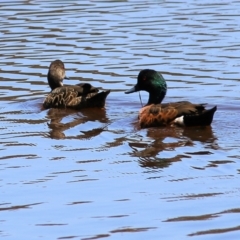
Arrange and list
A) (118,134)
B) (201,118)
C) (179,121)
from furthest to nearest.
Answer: (179,121) < (201,118) < (118,134)

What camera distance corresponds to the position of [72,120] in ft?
47.0

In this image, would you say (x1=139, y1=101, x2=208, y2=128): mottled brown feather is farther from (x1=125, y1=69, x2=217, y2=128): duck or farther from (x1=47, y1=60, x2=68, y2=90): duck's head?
(x1=47, y1=60, x2=68, y2=90): duck's head

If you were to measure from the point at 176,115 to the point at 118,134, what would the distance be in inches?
34.7

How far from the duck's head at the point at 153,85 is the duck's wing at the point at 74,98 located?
0.74 meters

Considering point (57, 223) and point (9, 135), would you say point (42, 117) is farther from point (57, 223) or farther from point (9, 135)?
point (57, 223)

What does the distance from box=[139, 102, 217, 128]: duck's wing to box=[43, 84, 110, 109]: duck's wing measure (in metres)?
1.57

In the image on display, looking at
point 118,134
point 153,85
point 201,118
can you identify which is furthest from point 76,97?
point 201,118

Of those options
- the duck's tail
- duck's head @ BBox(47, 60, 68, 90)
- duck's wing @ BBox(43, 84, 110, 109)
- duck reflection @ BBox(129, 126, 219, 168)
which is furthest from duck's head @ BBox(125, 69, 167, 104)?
duck's head @ BBox(47, 60, 68, 90)

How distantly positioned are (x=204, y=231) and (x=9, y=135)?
5.21 meters

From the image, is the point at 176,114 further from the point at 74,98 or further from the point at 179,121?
the point at 74,98

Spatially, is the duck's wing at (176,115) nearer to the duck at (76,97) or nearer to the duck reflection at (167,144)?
the duck reflection at (167,144)

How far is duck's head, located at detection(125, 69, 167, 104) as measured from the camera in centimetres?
1438

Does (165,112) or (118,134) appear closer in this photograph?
(118,134)

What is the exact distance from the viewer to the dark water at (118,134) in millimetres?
8648
